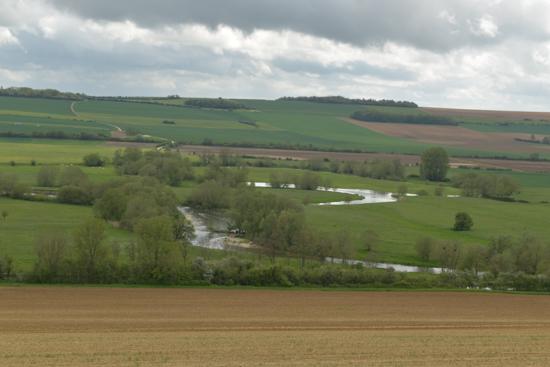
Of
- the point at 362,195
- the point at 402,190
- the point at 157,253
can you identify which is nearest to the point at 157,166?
the point at 362,195

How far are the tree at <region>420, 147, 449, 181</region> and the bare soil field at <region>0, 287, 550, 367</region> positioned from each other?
86211 millimetres

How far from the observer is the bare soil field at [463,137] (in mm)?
168875

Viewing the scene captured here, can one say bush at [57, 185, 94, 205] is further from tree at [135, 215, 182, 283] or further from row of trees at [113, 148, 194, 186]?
tree at [135, 215, 182, 283]

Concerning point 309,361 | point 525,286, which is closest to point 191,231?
point 525,286

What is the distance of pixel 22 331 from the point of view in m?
30.5

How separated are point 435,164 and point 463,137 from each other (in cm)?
5359

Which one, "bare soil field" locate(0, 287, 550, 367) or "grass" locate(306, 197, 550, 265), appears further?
"grass" locate(306, 197, 550, 265)

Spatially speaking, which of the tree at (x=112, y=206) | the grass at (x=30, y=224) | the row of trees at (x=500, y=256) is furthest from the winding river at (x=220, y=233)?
the tree at (x=112, y=206)

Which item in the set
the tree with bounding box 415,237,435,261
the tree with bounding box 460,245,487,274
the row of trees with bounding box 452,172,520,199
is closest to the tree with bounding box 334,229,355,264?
the tree with bounding box 415,237,435,261

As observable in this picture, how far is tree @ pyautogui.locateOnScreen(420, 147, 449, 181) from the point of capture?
13012 centimetres

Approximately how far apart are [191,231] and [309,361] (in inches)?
1542

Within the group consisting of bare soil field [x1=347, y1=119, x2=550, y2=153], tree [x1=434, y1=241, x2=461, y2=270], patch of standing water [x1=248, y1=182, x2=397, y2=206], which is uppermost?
bare soil field [x1=347, y1=119, x2=550, y2=153]

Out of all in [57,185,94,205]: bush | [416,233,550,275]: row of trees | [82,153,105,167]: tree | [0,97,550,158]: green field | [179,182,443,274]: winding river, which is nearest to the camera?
[416,233,550,275]: row of trees

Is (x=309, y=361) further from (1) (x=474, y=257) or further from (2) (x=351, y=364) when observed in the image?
(1) (x=474, y=257)
